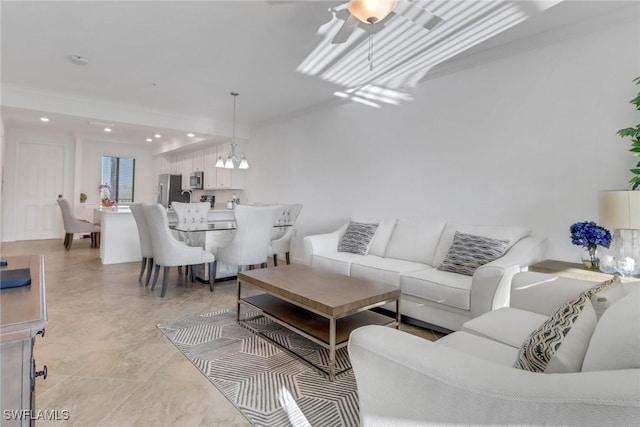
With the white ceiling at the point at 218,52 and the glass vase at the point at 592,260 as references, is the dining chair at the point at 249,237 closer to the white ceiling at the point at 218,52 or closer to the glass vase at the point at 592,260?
the white ceiling at the point at 218,52

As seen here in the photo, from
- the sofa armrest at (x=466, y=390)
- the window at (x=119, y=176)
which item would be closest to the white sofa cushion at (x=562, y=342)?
the sofa armrest at (x=466, y=390)

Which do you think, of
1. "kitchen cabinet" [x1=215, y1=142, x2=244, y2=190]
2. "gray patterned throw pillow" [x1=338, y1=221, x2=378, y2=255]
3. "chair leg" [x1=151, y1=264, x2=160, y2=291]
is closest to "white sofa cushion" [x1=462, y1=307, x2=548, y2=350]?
"gray patterned throw pillow" [x1=338, y1=221, x2=378, y2=255]

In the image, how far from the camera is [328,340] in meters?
2.18

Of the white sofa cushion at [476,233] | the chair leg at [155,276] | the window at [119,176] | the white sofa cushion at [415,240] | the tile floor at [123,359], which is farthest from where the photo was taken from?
the window at [119,176]

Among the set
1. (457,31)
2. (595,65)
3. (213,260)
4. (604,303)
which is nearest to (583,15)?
(595,65)

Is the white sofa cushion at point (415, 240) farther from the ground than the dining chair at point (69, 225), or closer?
farther from the ground

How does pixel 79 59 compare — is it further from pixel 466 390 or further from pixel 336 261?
pixel 466 390

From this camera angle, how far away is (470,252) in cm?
296

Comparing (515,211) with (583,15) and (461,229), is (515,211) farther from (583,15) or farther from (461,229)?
(583,15)

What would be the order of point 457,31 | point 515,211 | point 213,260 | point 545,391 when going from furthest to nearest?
point 213,260 < point 515,211 < point 457,31 < point 545,391

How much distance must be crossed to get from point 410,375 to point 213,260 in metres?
3.53

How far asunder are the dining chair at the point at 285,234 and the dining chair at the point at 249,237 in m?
0.61

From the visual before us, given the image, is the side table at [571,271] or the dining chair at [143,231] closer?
the side table at [571,271]

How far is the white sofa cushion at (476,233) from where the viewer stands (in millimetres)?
2979
